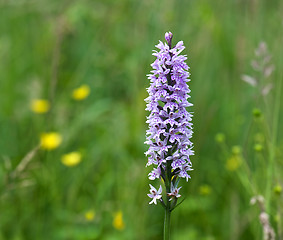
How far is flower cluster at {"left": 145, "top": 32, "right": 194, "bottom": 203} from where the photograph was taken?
4.42 feet

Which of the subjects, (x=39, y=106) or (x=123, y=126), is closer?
(x=123, y=126)

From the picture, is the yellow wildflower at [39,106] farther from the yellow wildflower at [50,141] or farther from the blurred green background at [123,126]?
the yellow wildflower at [50,141]

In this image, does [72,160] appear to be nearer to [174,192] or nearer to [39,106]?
[39,106]

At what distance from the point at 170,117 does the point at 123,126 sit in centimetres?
245

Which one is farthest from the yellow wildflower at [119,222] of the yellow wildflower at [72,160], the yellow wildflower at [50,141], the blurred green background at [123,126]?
the yellow wildflower at [50,141]

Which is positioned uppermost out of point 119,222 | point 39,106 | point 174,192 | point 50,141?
point 39,106

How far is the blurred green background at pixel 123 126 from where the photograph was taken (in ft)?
9.25

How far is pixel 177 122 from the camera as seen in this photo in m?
1.35

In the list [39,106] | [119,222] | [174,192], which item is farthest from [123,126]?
[174,192]

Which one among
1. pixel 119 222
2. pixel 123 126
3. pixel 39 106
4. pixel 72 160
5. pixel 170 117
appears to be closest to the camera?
pixel 170 117

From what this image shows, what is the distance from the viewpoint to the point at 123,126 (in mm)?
3795

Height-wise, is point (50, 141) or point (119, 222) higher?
point (50, 141)

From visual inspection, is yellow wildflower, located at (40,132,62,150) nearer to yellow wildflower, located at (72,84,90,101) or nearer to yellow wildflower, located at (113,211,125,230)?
yellow wildflower, located at (72,84,90,101)

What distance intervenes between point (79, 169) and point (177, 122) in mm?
2138
